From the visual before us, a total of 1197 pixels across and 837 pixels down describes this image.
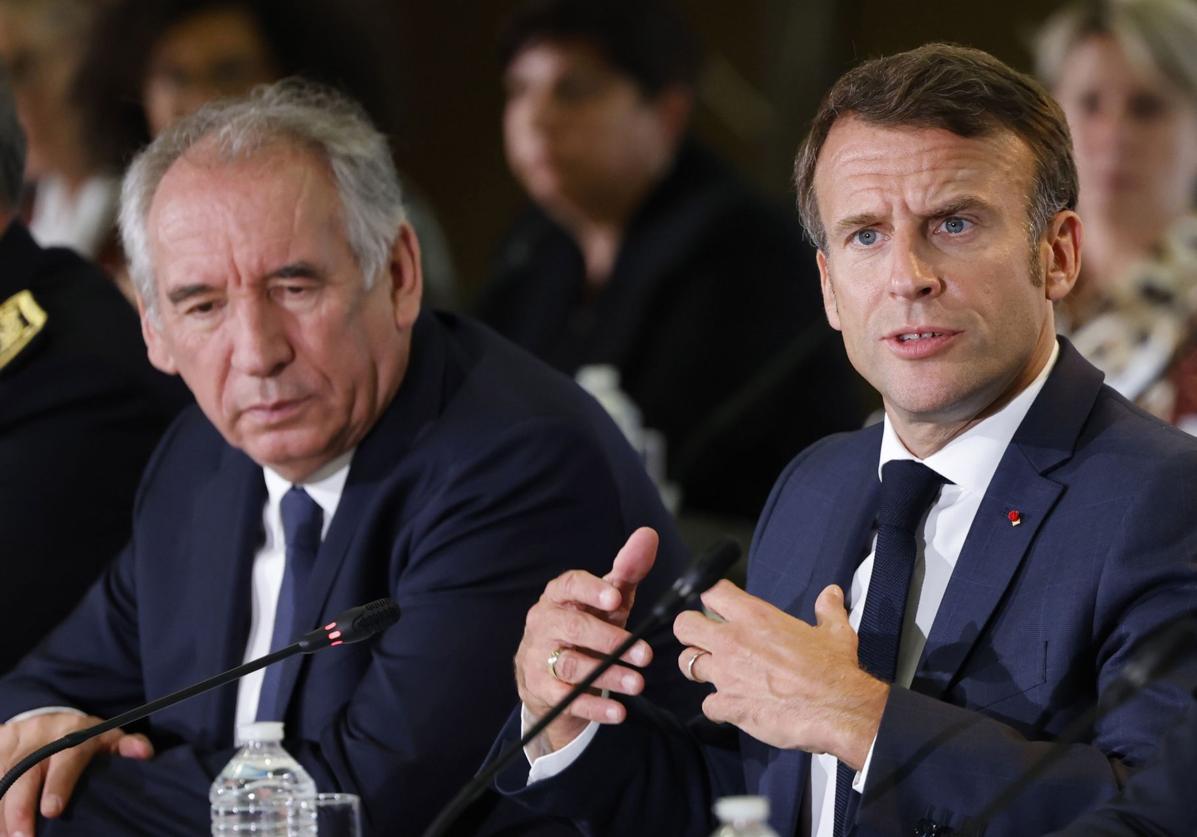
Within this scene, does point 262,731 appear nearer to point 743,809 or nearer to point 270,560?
point 270,560

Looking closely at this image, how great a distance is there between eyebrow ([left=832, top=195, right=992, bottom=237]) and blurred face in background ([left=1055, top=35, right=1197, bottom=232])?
2250 mm

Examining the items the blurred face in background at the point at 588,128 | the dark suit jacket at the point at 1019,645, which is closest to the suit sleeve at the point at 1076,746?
the dark suit jacket at the point at 1019,645

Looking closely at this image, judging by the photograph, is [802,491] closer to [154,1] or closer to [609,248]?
[609,248]

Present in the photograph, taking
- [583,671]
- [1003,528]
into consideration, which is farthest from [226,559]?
[1003,528]

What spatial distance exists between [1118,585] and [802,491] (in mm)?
551

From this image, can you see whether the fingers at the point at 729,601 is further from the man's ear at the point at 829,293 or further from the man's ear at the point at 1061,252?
the man's ear at the point at 1061,252

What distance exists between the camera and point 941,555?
203 cm

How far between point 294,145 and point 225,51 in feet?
7.96

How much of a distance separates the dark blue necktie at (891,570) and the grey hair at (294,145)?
92cm

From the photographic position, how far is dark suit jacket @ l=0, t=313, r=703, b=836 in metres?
Answer: 2.36

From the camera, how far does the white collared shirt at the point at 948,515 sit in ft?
6.61

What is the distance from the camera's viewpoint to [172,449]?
293 cm

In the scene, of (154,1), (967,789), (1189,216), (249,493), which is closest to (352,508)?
(249,493)

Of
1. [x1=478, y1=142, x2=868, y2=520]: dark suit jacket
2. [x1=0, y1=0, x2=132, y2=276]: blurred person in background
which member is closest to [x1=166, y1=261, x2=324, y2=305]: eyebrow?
[x1=478, y1=142, x2=868, y2=520]: dark suit jacket
